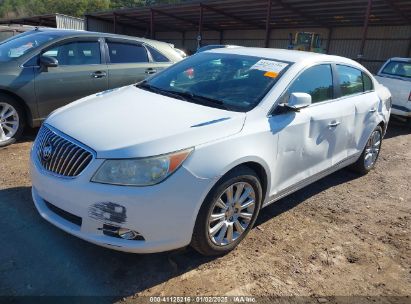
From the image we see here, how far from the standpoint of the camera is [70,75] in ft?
18.4

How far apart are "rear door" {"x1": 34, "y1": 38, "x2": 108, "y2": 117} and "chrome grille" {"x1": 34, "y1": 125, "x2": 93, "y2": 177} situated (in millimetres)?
2662

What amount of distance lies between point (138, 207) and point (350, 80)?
3276mm

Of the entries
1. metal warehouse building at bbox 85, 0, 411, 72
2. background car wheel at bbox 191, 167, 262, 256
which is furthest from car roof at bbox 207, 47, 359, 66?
metal warehouse building at bbox 85, 0, 411, 72

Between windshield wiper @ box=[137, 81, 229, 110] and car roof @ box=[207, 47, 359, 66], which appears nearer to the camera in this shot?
windshield wiper @ box=[137, 81, 229, 110]

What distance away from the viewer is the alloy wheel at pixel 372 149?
5.04 metres

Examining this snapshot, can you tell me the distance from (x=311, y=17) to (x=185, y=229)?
1937 centimetres

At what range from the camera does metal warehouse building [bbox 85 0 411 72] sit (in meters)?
16.6

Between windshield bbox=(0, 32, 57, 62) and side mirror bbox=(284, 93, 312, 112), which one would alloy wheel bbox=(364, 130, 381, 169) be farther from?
windshield bbox=(0, 32, 57, 62)

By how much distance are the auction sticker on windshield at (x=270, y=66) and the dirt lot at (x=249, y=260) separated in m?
1.45

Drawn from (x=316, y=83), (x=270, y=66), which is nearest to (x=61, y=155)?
(x=270, y=66)

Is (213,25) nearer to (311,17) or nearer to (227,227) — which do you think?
(311,17)

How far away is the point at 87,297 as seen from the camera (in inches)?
96.5

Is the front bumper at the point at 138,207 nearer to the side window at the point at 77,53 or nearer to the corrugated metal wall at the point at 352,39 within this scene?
the side window at the point at 77,53

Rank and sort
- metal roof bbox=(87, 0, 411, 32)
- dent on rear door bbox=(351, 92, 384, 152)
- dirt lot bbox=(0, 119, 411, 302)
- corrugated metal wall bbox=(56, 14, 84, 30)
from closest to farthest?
1. dirt lot bbox=(0, 119, 411, 302)
2. dent on rear door bbox=(351, 92, 384, 152)
3. metal roof bbox=(87, 0, 411, 32)
4. corrugated metal wall bbox=(56, 14, 84, 30)
